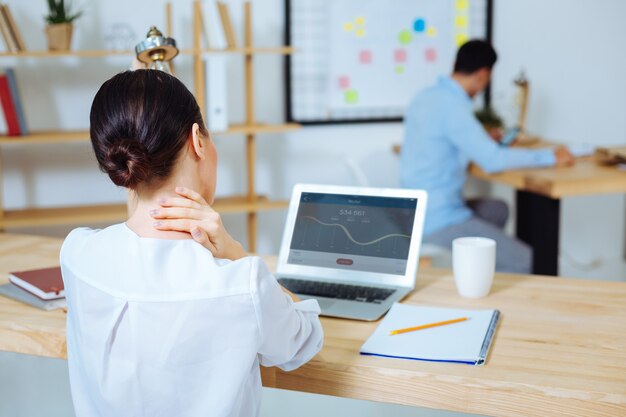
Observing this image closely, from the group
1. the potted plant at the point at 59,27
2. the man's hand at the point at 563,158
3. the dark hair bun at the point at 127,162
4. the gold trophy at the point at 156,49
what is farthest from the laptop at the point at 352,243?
the potted plant at the point at 59,27

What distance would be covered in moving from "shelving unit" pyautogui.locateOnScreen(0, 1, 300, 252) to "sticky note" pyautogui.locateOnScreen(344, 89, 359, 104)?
536mm

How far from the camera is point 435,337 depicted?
1.33 metres

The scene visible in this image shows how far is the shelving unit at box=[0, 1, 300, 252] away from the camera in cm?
340

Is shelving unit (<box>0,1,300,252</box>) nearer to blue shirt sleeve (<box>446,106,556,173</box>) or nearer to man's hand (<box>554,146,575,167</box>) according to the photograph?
blue shirt sleeve (<box>446,106,556,173</box>)

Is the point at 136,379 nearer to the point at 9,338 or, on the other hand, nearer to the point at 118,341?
the point at 118,341

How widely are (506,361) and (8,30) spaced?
2.79m

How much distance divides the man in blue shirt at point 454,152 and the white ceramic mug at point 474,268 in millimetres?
1468

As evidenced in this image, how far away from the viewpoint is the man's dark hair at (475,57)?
3.21m

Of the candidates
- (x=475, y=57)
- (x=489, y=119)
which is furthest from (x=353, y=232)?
(x=489, y=119)

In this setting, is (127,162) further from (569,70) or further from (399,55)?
(569,70)

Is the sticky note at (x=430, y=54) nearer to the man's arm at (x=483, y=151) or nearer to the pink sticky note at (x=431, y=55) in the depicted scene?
the pink sticky note at (x=431, y=55)

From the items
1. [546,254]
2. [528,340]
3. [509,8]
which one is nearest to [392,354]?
[528,340]

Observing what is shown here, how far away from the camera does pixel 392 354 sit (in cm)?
126

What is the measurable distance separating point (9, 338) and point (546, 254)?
86.2 inches
